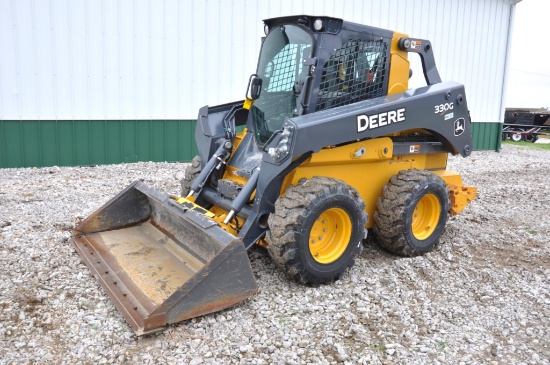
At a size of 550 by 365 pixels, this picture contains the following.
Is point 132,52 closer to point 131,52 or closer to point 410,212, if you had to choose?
point 131,52

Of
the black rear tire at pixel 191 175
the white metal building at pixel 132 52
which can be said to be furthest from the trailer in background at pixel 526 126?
the black rear tire at pixel 191 175

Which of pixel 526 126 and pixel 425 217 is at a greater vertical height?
pixel 526 126

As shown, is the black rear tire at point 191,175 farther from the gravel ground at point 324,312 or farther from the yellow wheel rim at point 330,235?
the yellow wheel rim at point 330,235

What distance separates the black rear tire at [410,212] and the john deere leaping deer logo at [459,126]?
23.5 inches

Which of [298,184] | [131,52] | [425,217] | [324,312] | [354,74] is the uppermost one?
[131,52]

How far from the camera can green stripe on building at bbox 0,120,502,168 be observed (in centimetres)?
825

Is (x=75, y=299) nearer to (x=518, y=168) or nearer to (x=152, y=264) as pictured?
(x=152, y=264)

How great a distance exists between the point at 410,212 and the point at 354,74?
1356 millimetres

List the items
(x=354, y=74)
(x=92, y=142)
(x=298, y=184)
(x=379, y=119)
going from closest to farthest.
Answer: (x=298, y=184) < (x=379, y=119) < (x=354, y=74) < (x=92, y=142)

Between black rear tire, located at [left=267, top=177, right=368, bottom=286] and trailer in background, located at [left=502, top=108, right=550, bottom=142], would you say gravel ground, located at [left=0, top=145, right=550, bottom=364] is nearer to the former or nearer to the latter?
black rear tire, located at [left=267, top=177, right=368, bottom=286]

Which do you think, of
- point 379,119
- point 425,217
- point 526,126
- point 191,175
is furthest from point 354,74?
point 526,126

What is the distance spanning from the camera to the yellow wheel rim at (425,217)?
4.80 metres

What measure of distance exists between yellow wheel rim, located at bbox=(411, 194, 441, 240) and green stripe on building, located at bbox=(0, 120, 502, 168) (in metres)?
5.84

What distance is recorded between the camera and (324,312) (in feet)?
11.7
